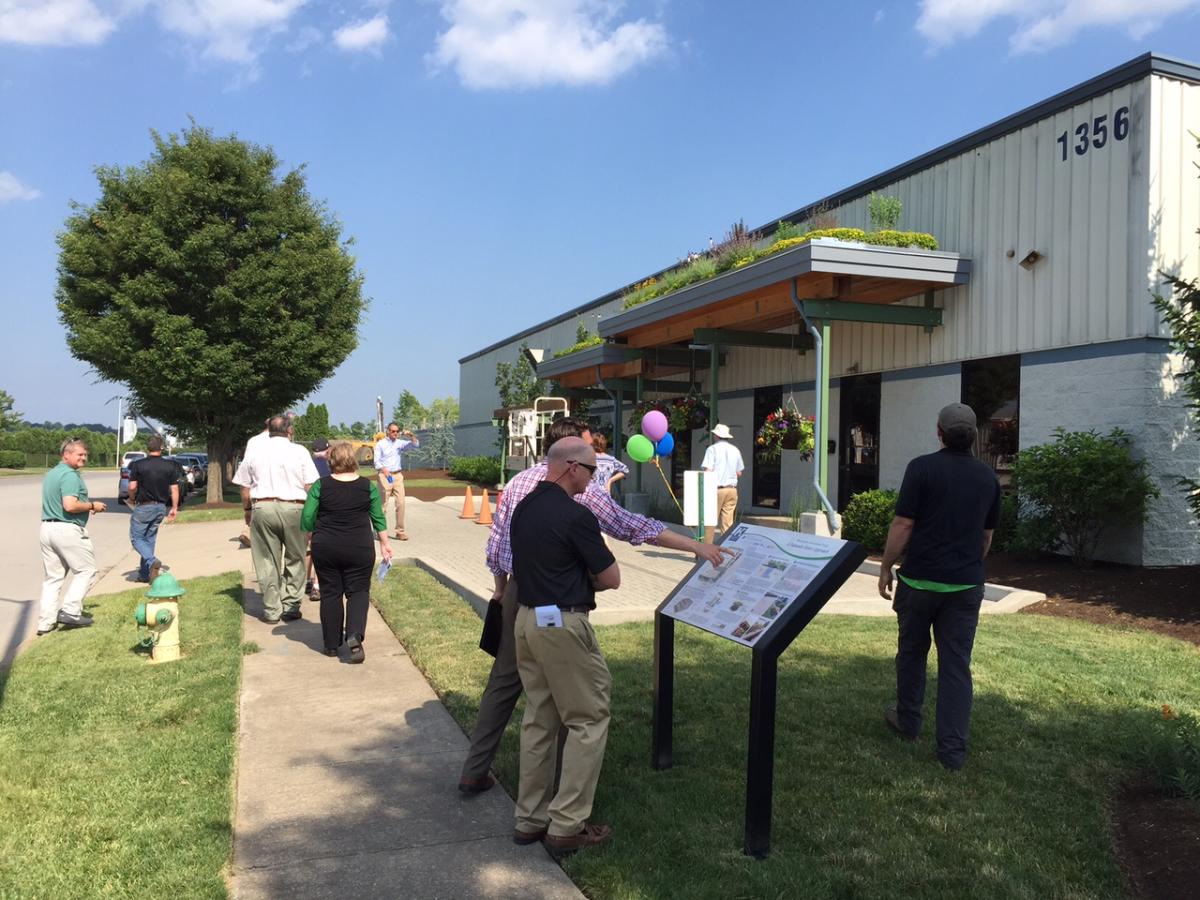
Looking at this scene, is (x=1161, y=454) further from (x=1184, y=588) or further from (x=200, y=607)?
(x=200, y=607)

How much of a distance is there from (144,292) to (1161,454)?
20915 mm

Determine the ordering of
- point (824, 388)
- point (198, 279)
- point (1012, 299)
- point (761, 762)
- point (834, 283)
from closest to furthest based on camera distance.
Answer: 1. point (761, 762)
2. point (1012, 299)
3. point (834, 283)
4. point (824, 388)
5. point (198, 279)

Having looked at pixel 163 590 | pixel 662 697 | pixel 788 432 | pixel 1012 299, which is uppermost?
pixel 1012 299

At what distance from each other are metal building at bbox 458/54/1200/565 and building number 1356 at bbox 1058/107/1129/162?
0.02 metres

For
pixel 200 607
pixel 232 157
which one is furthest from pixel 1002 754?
pixel 232 157

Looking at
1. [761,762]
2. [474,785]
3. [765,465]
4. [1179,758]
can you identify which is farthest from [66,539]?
[765,465]

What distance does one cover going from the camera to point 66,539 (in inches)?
314

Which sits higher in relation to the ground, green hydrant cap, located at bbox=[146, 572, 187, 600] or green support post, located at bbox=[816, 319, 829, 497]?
green support post, located at bbox=[816, 319, 829, 497]

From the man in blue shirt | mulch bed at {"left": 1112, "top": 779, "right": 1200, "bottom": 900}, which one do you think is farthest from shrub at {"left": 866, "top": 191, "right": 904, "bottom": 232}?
mulch bed at {"left": 1112, "top": 779, "right": 1200, "bottom": 900}

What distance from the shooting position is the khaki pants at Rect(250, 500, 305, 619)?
26.9 feet

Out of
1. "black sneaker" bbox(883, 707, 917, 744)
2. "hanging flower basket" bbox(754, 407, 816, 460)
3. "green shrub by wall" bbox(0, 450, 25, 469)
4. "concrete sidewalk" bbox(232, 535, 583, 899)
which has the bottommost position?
"green shrub by wall" bbox(0, 450, 25, 469)

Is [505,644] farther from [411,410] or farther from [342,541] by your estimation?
[411,410]

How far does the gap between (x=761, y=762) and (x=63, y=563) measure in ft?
23.5

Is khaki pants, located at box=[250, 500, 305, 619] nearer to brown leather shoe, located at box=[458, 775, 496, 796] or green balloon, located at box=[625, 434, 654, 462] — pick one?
green balloon, located at box=[625, 434, 654, 462]
